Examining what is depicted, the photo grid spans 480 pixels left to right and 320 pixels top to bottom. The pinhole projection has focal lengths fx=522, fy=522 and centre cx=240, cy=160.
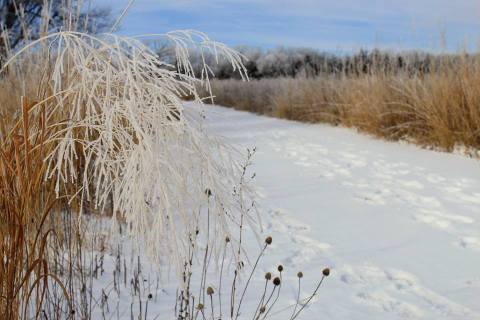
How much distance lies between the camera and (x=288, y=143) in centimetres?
791

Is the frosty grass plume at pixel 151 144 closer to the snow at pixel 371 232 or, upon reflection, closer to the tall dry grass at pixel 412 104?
the snow at pixel 371 232

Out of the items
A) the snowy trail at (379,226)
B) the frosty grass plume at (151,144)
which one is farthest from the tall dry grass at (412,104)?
the frosty grass plume at (151,144)

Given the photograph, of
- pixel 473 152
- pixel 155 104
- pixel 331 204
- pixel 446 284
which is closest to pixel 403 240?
pixel 446 284

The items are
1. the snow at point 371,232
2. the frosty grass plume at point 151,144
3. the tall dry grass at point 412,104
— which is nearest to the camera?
the frosty grass plume at point 151,144

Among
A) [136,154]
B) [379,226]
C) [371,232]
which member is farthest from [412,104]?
[136,154]

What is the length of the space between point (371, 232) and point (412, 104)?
162 inches

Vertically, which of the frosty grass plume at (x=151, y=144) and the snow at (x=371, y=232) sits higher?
the frosty grass plume at (x=151, y=144)

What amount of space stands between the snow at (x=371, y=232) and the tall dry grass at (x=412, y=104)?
363 mm

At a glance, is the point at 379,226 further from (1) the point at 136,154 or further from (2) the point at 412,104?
(2) the point at 412,104

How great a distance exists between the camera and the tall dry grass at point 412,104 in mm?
6102

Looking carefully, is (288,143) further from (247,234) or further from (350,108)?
(247,234)

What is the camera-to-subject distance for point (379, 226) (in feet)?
12.1

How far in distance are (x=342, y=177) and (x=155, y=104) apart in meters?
4.24

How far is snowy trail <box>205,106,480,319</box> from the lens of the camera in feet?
8.27
